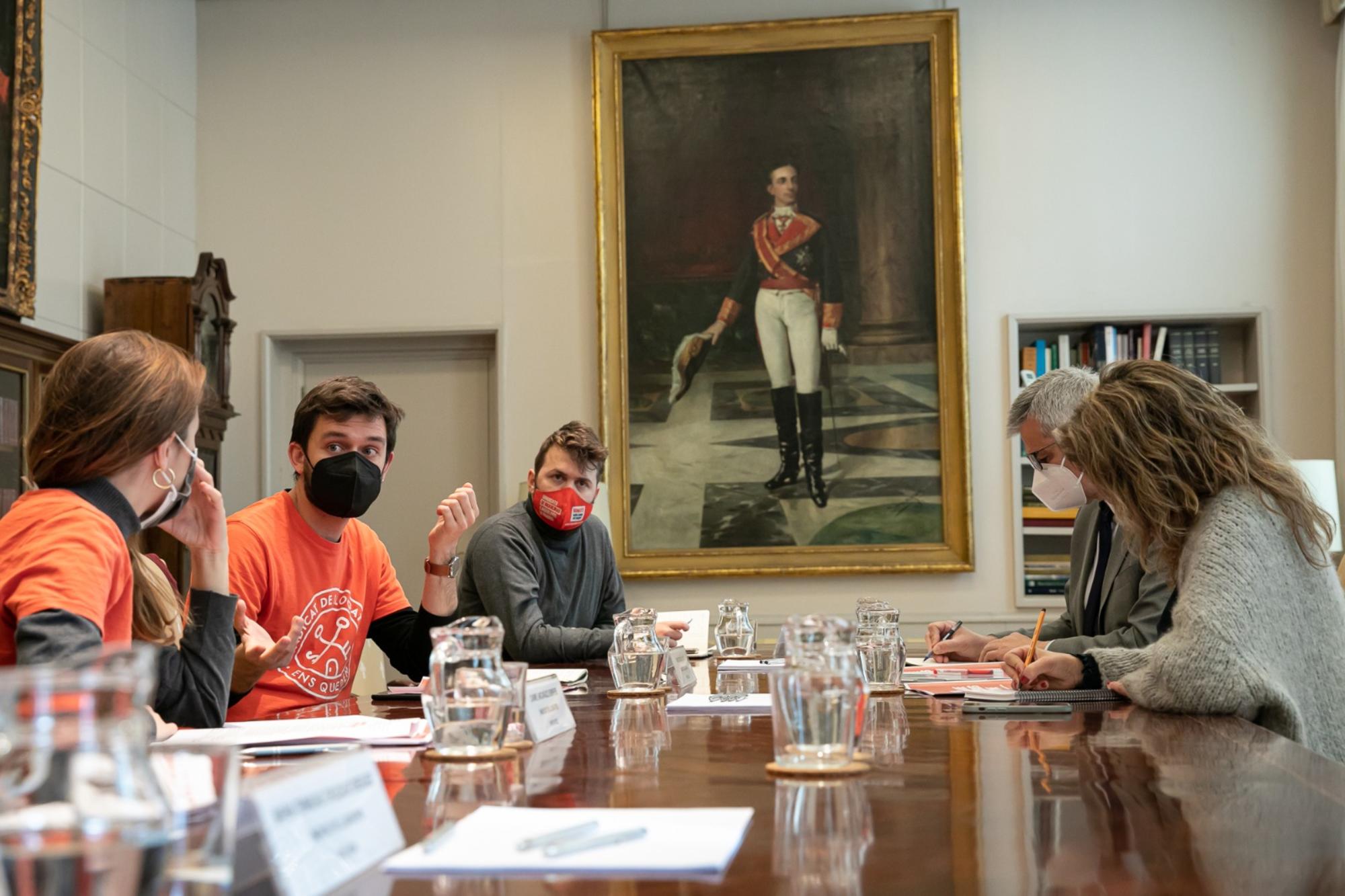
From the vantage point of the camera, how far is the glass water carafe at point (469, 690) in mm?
1426

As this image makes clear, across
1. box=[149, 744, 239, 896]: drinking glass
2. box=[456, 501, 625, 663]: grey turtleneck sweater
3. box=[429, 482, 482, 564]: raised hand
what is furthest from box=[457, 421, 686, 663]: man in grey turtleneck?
box=[149, 744, 239, 896]: drinking glass

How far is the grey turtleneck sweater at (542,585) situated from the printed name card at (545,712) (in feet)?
4.56

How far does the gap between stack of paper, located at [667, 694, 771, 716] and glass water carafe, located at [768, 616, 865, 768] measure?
1.82 feet

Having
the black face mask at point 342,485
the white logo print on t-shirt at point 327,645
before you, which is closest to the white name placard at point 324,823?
the white logo print on t-shirt at point 327,645

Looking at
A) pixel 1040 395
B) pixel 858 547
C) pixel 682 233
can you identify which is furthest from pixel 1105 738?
pixel 682 233

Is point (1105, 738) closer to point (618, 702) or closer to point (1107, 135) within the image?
point (618, 702)

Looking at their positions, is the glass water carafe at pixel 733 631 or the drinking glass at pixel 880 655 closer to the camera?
the drinking glass at pixel 880 655

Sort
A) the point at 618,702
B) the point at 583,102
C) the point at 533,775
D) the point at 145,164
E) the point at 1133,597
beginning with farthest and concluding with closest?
the point at 583,102
the point at 145,164
the point at 1133,597
the point at 618,702
the point at 533,775

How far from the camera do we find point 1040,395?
330 centimetres

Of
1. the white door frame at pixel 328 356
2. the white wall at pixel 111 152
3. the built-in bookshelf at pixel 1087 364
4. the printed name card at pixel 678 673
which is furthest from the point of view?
the white door frame at pixel 328 356

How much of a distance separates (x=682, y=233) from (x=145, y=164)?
2.33 meters

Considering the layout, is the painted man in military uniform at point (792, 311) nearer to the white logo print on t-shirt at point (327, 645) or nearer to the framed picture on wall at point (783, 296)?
the framed picture on wall at point (783, 296)

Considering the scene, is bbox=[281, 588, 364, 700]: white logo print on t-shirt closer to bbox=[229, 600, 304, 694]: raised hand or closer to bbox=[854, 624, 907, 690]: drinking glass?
bbox=[229, 600, 304, 694]: raised hand

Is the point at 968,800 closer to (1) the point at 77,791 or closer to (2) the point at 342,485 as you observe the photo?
(1) the point at 77,791
